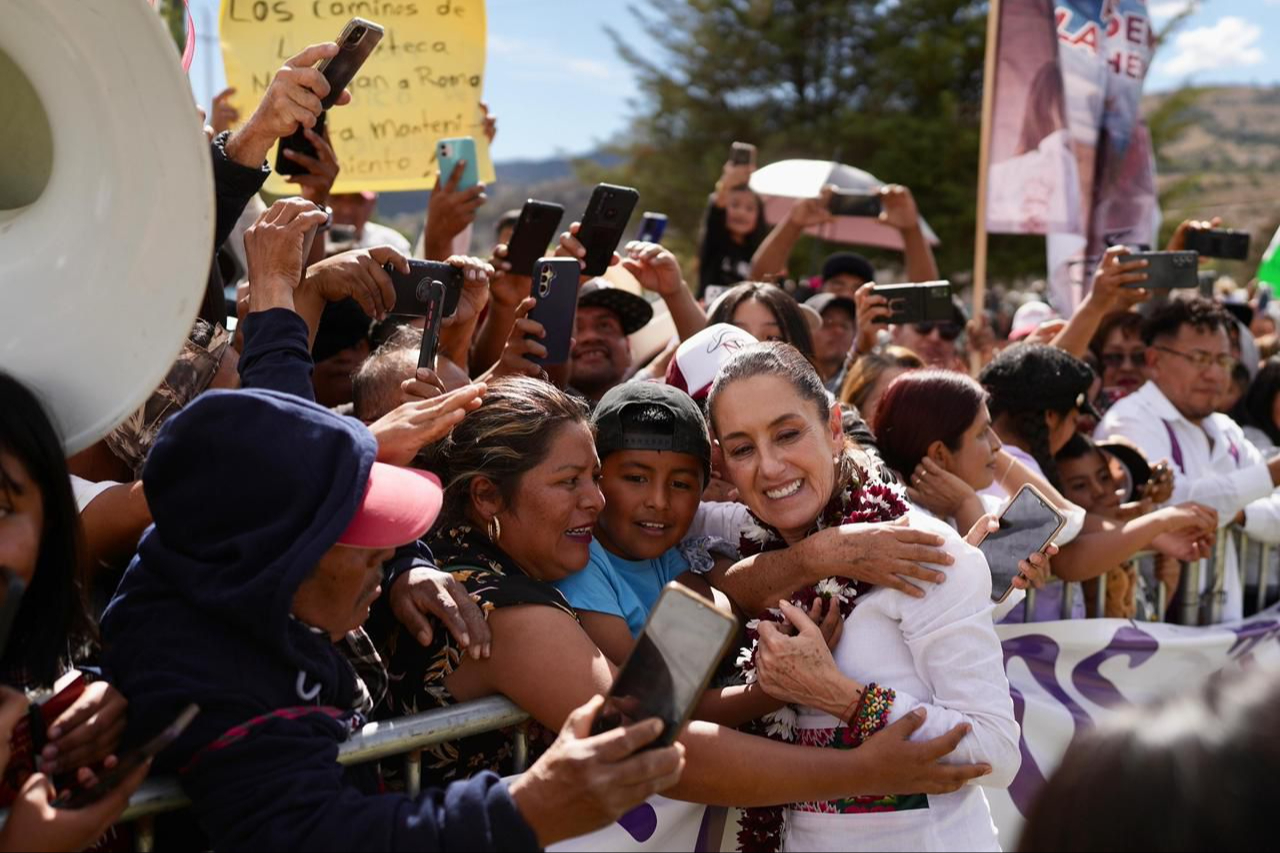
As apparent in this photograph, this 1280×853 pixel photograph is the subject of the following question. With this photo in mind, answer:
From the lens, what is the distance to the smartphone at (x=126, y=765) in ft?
5.61

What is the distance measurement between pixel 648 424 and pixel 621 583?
1.30ft

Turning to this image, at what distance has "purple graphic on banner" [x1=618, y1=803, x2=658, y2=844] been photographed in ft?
8.56

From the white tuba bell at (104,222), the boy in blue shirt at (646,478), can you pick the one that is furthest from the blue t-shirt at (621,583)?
the white tuba bell at (104,222)

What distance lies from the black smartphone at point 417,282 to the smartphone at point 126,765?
5.15ft

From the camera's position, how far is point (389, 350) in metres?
3.30

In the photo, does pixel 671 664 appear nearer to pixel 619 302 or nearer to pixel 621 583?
pixel 621 583

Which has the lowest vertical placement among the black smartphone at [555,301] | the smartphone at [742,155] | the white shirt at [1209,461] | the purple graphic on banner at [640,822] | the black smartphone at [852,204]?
the purple graphic on banner at [640,822]

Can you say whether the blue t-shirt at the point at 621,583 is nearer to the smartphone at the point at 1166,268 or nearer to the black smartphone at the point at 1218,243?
the smartphone at the point at 1166,268

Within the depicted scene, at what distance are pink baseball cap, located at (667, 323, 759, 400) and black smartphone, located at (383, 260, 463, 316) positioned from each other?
28.1 inches

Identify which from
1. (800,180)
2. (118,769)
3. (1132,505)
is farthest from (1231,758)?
(800,180)

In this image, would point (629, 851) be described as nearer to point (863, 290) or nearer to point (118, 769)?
point (118, 769)

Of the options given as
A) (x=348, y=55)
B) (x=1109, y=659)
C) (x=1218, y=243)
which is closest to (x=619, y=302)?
(x=348, y=55)

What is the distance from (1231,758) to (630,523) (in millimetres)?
1934

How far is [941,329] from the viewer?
20.6ft
